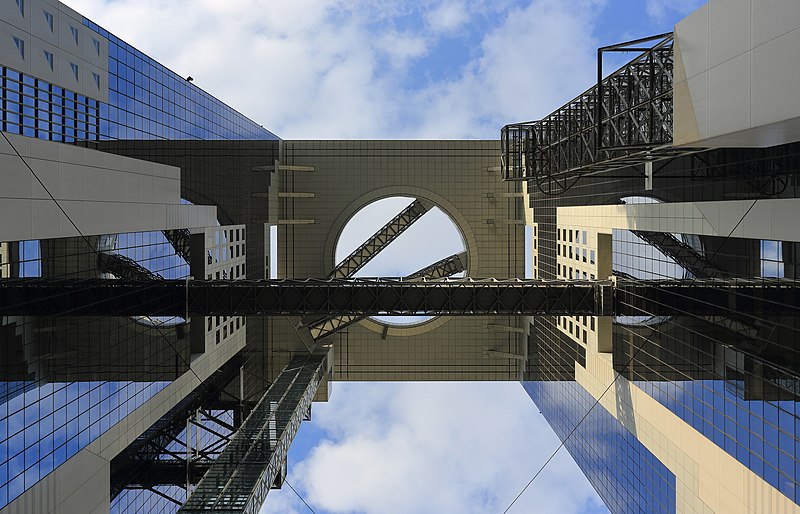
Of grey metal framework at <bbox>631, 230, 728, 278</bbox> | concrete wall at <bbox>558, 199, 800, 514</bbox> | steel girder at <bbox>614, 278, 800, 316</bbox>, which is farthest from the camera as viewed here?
grey metal framework at <bbox>631, 230, 728, 278</bbox>

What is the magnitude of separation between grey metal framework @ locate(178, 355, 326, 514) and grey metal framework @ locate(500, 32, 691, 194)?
81.5ft

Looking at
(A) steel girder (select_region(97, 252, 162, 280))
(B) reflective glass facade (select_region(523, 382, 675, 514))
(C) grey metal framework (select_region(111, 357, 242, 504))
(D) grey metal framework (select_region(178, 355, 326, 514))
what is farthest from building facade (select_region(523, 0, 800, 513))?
(C) grey metal framework (select_region(111, 357, 242, 504))

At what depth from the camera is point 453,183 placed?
57.0m

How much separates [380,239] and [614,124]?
35.6 metres

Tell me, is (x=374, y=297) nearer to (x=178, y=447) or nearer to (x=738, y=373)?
(x=178, y=447)

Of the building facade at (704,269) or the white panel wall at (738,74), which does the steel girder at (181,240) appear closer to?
the building facade at (704,269)

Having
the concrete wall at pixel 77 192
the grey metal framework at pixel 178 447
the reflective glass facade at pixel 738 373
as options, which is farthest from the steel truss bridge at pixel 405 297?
the grey metal framework at pixel 178 447

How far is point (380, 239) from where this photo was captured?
59812 millimetres

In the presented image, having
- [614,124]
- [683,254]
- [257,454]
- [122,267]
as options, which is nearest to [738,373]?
[683,254]

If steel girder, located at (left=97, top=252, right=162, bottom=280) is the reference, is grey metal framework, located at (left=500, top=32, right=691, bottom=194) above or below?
above

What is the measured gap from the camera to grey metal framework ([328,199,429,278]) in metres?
59.0

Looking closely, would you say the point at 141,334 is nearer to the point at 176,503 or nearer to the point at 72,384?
the point at 72,384

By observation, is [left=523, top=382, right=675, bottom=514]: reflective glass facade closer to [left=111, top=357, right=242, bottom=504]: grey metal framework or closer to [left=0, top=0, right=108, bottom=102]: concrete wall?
[left=111, top=357, right=242, bottom=504]: grey metal framework

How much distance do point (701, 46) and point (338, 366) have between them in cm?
4772
